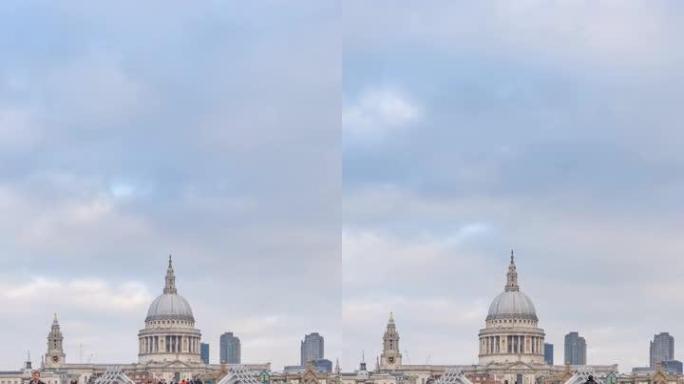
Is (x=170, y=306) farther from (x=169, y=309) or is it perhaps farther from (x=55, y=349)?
(x=55, y=349)

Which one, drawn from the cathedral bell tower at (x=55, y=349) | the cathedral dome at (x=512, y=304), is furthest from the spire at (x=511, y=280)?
the cathedral bell tower at (x=55, y=349)

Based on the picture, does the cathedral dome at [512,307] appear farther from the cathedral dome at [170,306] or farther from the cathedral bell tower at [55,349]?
the cathedral bell tower at [55,349]

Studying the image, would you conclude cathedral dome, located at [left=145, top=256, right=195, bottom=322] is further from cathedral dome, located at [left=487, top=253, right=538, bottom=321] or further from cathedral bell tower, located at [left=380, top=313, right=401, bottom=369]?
cathedral dome, located at [left=487, top=253, right=538, bottom=321]

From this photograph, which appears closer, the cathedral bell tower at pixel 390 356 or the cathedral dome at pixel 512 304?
the cathedral bell tower at pixel 390 356

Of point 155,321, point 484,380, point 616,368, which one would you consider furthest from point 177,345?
point 616,368

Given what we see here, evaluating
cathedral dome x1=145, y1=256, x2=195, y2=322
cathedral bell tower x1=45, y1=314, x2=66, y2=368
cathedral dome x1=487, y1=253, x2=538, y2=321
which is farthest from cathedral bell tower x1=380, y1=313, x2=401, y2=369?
cathedral bell tower x1=45, y1=314, x2=66, y2=368

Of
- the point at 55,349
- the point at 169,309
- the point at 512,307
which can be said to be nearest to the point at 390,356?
the point at 512,307

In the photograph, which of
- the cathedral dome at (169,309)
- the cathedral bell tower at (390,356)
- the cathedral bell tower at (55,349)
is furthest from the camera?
the cathedral dome at (169,309)

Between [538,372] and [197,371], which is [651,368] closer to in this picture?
[538,372]
